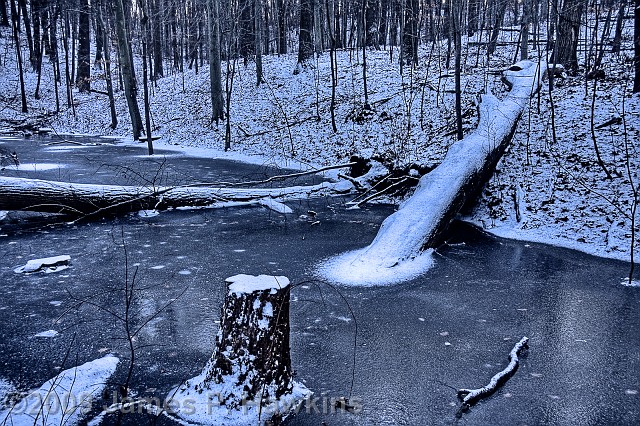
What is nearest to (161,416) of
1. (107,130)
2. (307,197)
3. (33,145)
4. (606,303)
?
(606,303)

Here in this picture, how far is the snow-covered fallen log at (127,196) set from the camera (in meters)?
8.73

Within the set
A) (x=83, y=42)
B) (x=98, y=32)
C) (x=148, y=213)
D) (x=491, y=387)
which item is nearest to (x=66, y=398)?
(x=491, y=387)

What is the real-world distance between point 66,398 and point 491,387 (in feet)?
10.7

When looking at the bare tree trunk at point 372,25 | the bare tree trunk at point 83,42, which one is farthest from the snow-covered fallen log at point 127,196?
the bare tree trunk at point 83,42

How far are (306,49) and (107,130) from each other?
12913mm

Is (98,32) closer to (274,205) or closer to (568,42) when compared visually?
(274,205)

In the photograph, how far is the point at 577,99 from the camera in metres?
13.1

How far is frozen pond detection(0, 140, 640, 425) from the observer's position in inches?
148

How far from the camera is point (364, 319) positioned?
5199mm

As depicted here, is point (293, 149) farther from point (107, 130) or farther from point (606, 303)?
point (107, 130)

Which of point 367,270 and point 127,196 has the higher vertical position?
point 127,196

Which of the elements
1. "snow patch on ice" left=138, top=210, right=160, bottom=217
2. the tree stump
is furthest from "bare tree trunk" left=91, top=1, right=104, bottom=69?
the tree stump

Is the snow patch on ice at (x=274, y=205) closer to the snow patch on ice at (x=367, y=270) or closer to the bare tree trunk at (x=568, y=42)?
the snow patch on ice at (x=367, y=270)

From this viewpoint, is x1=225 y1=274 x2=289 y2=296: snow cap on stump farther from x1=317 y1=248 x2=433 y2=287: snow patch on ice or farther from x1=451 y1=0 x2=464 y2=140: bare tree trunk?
x1=451 y1=0 x2=464 y2=140: bare tree trunk
